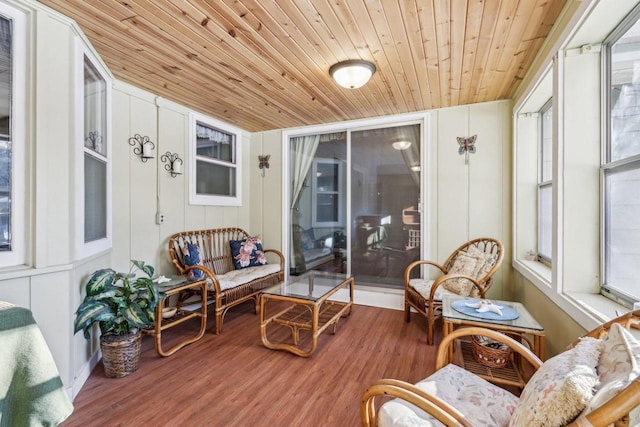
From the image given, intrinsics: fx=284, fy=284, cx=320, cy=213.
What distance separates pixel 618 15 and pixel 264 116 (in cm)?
325

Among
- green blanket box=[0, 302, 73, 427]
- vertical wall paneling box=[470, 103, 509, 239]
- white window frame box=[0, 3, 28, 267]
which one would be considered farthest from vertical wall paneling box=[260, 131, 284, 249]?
green blanket box=[0, 302, 73, 427]

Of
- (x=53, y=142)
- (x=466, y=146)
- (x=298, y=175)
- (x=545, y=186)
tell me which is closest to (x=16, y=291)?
(x=53, y=142)

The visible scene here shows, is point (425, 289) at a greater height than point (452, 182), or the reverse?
point (452, 182)

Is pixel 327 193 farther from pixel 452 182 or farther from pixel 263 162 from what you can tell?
pixel 452 182

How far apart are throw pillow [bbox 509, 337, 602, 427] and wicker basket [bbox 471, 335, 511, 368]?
102 centimetres

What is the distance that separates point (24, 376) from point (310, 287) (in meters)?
2.07

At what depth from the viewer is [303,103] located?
331 cm

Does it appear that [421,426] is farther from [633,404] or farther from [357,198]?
[357,198]

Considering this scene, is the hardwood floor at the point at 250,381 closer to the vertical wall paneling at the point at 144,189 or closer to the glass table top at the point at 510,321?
the glass table top at the point at 510,321

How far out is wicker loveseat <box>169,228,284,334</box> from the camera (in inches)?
115

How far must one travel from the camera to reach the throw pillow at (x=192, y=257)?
300 cm

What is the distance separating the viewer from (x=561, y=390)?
81 cm

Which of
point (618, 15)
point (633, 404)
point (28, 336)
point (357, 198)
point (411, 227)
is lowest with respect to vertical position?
point (28, 336)

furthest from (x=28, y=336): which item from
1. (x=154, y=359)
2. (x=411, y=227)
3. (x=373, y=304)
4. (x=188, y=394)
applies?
(x=411, y=227)
